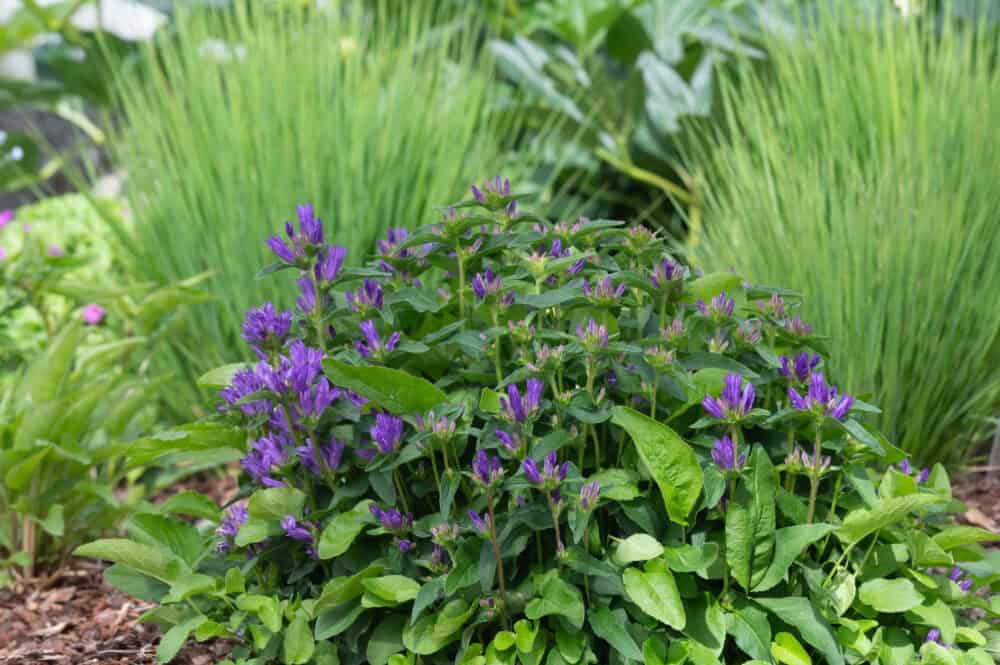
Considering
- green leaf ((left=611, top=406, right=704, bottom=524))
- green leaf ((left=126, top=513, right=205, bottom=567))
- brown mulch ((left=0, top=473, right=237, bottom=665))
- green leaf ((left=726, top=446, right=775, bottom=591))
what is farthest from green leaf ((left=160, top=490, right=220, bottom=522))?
green leaf ((left=726, top=446, right=775, bottom=591))

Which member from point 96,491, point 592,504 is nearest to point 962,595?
point 592,504

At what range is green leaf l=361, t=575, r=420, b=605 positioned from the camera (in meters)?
1.43

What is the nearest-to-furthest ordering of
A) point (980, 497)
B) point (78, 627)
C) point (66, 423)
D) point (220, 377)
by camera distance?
point (220, 377) → point (78, 627) → point (66, 423) → point (980, 497)

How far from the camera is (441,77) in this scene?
3264mm

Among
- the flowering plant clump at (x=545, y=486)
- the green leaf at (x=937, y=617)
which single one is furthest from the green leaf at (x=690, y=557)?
the green leaf at (x=937, y=617)

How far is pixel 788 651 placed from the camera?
1.46 metres

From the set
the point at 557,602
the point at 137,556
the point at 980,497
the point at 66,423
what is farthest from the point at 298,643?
the point at 980,497

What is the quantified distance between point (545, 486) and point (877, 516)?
478mm

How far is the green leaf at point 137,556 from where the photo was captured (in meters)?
1.55

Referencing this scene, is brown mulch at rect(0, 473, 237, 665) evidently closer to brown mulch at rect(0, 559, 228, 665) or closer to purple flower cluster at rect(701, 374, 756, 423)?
brown mulch at rect(0, 559, 228, 665)

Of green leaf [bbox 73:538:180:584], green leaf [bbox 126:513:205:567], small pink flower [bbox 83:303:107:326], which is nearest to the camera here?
green leaf [bbox 73:538:180:584]

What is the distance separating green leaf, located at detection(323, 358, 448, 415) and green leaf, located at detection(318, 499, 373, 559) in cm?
17

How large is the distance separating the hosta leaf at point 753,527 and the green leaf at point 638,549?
105 mm

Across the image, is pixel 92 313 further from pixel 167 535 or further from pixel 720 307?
pixel 720 307
